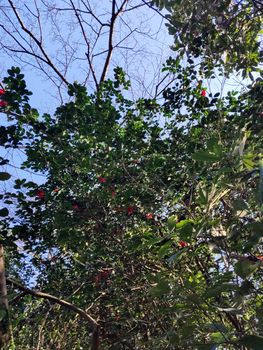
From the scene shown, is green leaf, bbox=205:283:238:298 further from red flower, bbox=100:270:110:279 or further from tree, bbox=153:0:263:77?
red flower, bbox=100:270:110:279

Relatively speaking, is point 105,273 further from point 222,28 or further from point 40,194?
point 222,28

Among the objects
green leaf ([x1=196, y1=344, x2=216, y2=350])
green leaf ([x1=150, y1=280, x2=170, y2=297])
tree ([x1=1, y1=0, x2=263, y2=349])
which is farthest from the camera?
tree ([x1=1, y1=0, x2=263, y2=349])

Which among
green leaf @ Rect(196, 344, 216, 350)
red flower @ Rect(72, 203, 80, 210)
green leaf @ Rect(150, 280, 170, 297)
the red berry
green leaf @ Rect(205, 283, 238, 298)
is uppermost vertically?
red flower @ Rect(72, 203, 80, 210)

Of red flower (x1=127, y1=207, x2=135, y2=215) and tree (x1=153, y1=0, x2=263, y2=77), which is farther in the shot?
red flower (x1=127, y1=207, x2=135, y2=215)

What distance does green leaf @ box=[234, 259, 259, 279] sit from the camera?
1074mm

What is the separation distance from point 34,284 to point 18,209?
0.72 m

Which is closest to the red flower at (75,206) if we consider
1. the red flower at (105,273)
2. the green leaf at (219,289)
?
the red flower at (105,273)

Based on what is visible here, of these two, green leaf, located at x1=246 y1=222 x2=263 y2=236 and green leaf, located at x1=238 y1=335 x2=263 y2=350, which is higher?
green leaf, located at x1=246 y1=222 x2=263 y2=236

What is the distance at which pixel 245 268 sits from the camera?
3.58 ft

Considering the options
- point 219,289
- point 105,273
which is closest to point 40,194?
point 105,273

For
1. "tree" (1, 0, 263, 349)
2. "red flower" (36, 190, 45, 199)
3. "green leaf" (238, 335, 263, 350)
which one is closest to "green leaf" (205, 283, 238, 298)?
"green leaf" (238, 335, 263, 350)

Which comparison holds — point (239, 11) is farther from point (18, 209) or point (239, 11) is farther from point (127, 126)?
point (18, 209)

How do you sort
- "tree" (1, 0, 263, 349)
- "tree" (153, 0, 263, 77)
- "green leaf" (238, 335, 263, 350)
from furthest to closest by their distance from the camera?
"tree" (1, 0, 263, 349) → "tree" (153, 0, 263, 77) → "green leaf" (238, 335, 263, 350)

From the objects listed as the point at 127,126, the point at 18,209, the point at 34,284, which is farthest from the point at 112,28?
the point at 34,284
